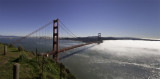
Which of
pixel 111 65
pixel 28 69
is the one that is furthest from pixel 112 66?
pixel 28 69

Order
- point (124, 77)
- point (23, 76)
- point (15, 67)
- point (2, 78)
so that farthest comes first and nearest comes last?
point (124, 77) → point (23, 76) → point (2, 78) → point (15, 67)

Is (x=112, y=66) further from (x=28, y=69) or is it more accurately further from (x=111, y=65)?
(x=28, y=69)

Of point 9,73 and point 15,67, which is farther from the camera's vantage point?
point 9,73

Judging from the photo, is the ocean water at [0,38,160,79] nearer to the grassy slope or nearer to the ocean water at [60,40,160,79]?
the ocean water at [60,40,160,79]

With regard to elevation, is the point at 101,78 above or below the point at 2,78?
below

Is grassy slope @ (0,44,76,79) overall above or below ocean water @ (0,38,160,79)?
above

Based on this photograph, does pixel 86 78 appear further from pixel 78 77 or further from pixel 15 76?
pixel 15 76

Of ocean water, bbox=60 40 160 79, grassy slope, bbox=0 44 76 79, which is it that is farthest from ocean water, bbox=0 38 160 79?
grassy slope, bbox=0 44 76 79

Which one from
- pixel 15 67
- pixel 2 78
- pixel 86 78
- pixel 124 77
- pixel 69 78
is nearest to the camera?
pixel 15 67

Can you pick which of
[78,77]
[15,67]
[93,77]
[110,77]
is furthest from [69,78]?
[110,77]

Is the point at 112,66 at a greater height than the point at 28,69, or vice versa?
the point at 28,69

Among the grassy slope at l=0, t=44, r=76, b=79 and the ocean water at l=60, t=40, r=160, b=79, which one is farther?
the ocean water at l=60, t=40, r=160, b=79
